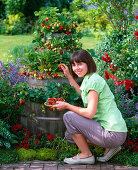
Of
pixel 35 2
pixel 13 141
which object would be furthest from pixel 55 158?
pixel 35 2

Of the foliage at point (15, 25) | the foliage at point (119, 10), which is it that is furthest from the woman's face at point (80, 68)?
the foliage at point (15, 25)

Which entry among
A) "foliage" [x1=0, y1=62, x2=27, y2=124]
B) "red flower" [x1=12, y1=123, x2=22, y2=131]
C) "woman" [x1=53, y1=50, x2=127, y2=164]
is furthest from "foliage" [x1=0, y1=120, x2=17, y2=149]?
"woman" [x1=53, y1=50, x2=127, y2=164]

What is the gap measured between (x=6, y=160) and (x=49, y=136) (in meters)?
0.59

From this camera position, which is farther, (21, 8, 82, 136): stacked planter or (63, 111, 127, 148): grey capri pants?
(21, 8, 82, 136): stacked planter

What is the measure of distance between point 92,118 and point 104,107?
21cm

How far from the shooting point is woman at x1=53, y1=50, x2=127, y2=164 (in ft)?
9.87

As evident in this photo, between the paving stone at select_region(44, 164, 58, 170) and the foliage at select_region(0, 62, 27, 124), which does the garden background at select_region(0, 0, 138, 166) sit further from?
the paving stone at select_region(44, 164, 58, 170)

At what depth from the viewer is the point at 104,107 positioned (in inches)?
122

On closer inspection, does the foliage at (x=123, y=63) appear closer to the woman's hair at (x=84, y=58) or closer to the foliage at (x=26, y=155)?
the woman's hair at (x=84, y=58)

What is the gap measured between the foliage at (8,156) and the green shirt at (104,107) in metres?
1.04

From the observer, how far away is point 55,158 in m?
3.30

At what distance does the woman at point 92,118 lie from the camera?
3008 millimetres

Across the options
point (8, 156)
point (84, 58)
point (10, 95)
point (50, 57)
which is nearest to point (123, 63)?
point (50, 57)

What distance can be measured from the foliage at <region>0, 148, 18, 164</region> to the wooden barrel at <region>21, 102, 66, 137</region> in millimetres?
413
